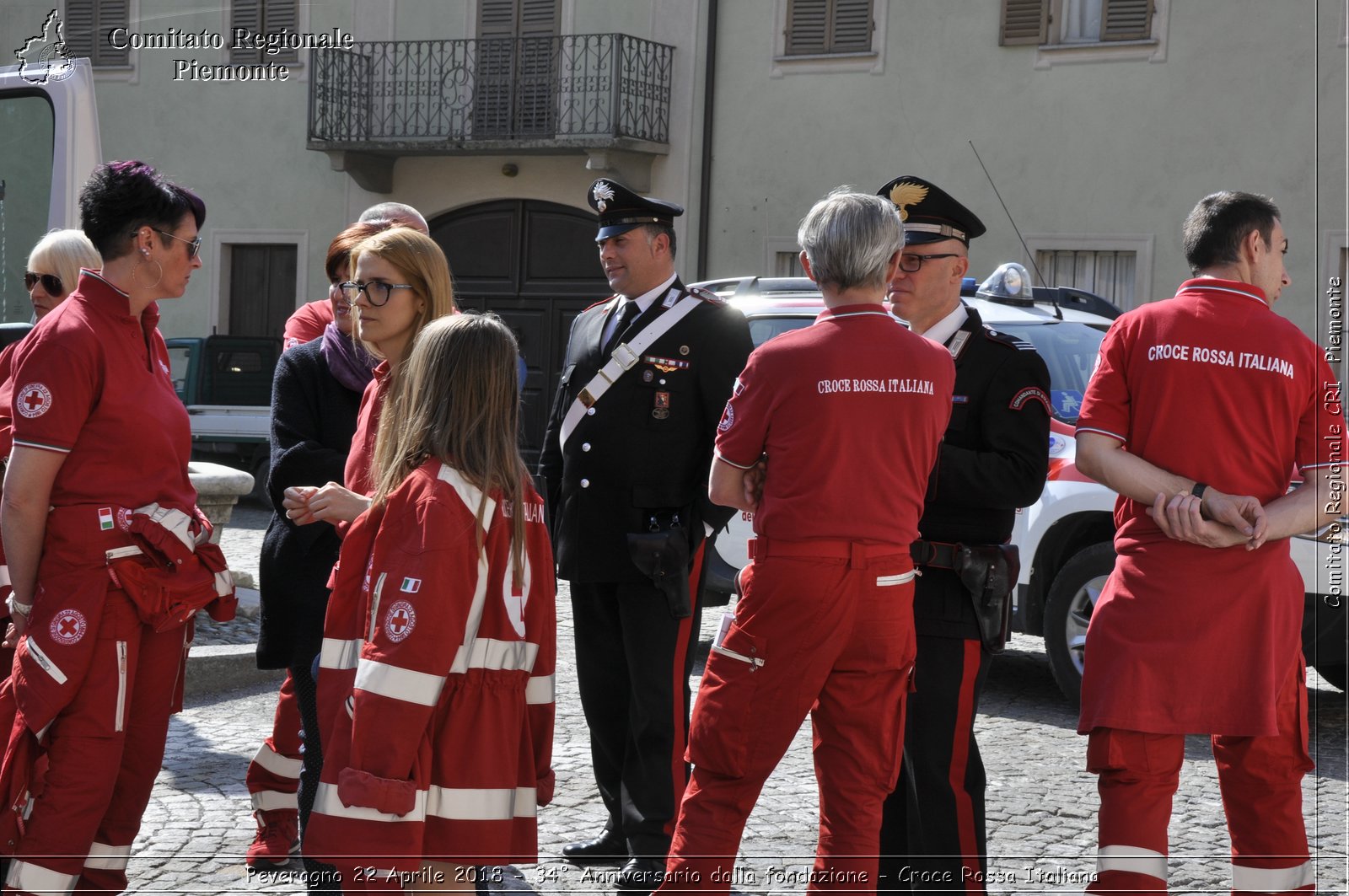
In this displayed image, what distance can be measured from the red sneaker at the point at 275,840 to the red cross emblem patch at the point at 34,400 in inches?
63.2

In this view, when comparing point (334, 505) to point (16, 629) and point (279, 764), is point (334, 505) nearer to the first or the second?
point (16, 629)

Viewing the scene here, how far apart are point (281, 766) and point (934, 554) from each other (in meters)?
2.17

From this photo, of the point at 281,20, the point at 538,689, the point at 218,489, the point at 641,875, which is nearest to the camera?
the point at 538,689

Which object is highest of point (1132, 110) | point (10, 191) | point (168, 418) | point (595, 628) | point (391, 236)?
point (1132, 110)

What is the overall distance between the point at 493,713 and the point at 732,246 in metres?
16.7

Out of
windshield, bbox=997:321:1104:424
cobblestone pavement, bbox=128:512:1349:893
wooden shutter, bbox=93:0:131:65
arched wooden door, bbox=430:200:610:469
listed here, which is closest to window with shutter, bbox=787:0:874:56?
arched wooden door, bbox=430:200:610:469

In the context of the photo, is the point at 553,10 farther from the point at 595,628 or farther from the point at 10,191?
the point at 595,628

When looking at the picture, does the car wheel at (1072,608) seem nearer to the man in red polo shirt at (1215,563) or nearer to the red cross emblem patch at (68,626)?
the man in red polo shirt at (1215,563)

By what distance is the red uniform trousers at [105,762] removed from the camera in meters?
3.91

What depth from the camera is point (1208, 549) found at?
408 cm

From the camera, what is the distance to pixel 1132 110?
17406 mm

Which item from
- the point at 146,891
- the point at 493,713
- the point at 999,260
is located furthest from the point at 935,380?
the point at 999,260

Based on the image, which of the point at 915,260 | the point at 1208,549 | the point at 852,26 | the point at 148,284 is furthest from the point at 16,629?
the point at 852,26

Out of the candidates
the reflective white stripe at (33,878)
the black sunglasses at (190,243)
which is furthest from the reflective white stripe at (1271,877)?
the black sunglasses at (190,243)
